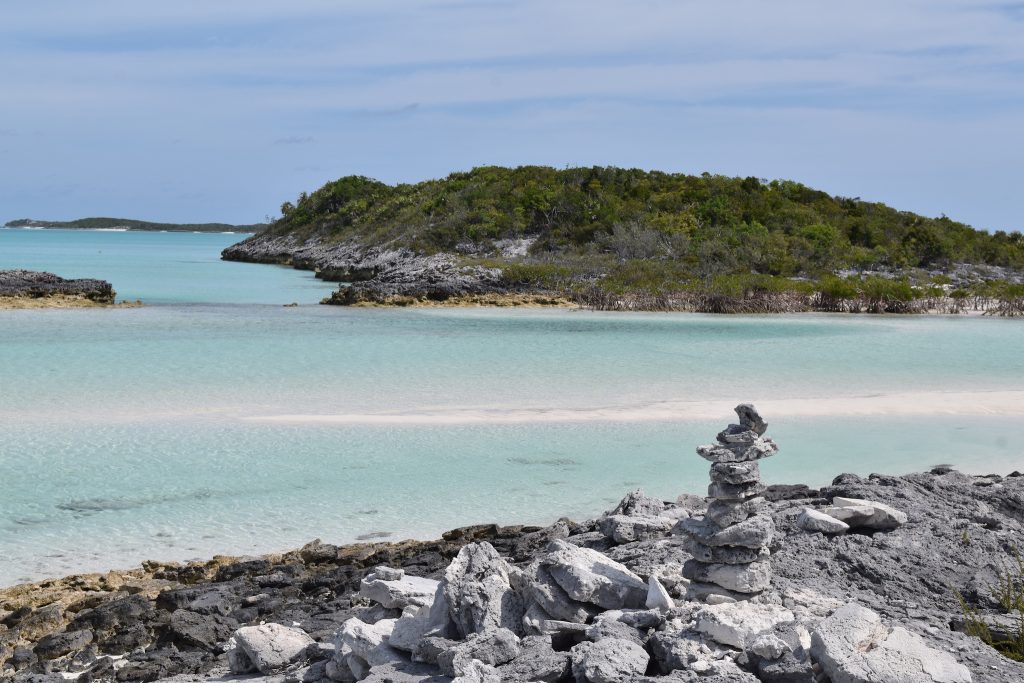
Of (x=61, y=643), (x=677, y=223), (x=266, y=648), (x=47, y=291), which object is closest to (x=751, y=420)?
(x=266, y=648)

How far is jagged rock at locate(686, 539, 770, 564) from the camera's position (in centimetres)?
552

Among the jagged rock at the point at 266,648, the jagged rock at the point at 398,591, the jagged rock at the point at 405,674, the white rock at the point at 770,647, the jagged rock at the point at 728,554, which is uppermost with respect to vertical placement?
the jagged rock at the point at 728,554

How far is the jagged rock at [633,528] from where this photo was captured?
23.1ft

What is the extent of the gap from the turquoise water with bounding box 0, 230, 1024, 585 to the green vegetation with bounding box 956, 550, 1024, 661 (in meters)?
4.03

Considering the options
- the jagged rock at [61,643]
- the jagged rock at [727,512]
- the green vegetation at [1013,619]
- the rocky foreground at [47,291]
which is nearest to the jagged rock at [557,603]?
the jagged rock at [727,512]

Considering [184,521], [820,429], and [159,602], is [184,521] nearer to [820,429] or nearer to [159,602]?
[159,602]

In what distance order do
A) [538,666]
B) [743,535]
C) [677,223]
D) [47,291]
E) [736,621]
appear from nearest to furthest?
[538,666]
[736,621]
[743,535]
[47,291]
[677,223]

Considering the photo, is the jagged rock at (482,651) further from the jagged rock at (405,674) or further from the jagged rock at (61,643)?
the jagged rock at (61,643)

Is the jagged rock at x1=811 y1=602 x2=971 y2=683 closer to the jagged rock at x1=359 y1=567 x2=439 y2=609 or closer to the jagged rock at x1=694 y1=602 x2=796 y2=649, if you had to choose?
the jagged rock at x1=694 y1=602 x2=796 y2=649

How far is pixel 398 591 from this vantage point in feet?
18.9

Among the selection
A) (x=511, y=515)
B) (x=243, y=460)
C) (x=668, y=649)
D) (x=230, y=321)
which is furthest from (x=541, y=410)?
(x=230, y=321)

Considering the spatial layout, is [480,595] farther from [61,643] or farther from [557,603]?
[61,643]

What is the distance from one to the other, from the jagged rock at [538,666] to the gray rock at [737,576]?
1141mm

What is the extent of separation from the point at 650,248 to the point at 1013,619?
1536 inches
